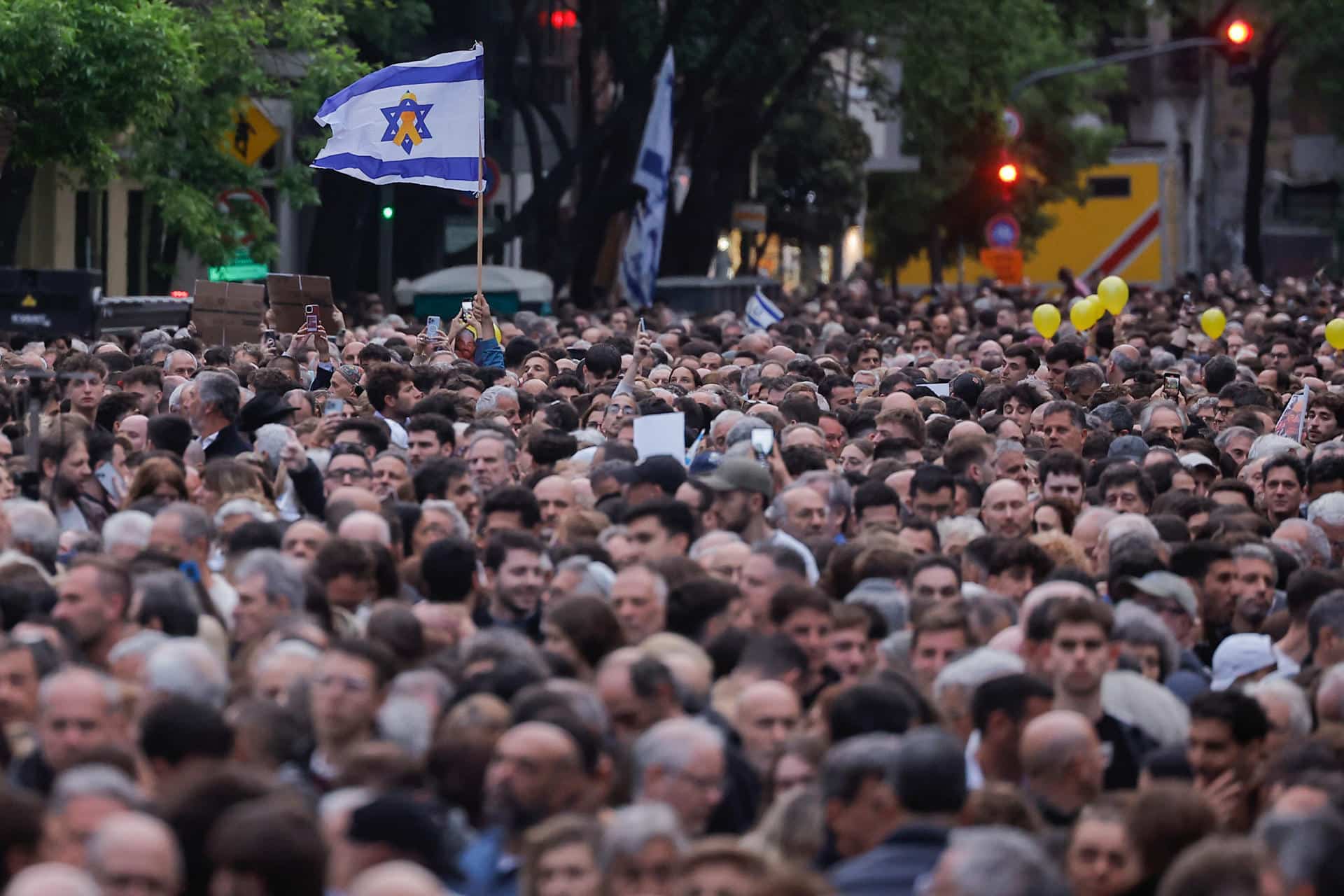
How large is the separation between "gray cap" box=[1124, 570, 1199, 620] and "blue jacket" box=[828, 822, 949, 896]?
3.19 m

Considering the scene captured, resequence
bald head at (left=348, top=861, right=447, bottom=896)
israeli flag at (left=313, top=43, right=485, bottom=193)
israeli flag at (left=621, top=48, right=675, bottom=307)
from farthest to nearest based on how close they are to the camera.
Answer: israeli flag at (left=621, top=48, right=675, bottom=307) → israeli flag at (left=313, top=43, right=485, bottom=193) → bald head at (left=348, top=861, right=447, bottom=896)

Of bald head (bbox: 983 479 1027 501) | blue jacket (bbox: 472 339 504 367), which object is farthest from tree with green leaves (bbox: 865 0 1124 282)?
bald head (bbox: 983 479 1027 501)

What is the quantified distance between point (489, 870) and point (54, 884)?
1379mm

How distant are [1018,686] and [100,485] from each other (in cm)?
546

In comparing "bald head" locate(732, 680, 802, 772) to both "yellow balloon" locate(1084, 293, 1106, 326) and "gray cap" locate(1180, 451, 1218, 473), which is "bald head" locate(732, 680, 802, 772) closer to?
"gray cap" locate(1180, 451, 1218, 473)

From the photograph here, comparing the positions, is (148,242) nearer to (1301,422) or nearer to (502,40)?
(502,40)

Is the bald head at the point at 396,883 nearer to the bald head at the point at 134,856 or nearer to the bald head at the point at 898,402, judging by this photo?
the bald head at the point at 134,856

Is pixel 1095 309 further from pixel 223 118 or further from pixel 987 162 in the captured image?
pixel 987 162

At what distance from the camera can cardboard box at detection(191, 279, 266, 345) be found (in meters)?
20.0

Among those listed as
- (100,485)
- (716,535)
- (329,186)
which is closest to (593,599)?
(716,535)

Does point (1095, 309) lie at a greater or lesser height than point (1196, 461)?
greater

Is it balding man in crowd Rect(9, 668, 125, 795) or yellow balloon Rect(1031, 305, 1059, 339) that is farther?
yellow balloon Rect(1031, 305, 1059, 339)

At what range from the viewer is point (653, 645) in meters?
7.82

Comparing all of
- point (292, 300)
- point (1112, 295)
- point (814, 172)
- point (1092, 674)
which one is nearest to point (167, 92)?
point (292, 300)
